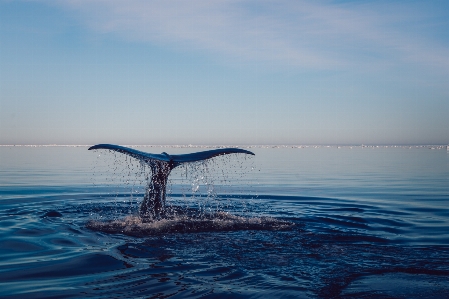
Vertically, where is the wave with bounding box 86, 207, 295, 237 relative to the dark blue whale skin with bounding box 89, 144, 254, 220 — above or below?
below

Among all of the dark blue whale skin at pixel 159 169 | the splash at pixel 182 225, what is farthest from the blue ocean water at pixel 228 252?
the dark blue whale skin at pixel 159 169

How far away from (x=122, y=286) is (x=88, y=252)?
1990 millimetres

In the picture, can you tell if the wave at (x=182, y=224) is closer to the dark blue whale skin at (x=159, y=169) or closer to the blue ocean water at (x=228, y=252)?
the blue ocean water at (x=228, y=252)

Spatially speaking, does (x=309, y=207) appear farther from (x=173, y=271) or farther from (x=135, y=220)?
Result: (x=173, y=271)

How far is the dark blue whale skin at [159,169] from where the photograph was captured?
1019 centimetres

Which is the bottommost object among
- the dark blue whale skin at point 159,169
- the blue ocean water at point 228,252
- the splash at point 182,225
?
the blue ocean water at point 228,252

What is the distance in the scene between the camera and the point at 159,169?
10797mm

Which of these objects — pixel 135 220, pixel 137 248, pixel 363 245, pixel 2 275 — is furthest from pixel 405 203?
pixel 2 275

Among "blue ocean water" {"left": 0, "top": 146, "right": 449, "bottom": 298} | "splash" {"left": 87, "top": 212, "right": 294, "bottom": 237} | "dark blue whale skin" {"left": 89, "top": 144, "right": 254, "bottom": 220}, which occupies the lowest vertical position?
"blue ocean water" {"left": 0, "top": 146, "right": 449, "bottom": 298}

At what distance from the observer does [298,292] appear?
5.70m

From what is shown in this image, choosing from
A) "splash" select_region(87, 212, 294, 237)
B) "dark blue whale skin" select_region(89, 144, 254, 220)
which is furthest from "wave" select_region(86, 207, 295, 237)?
"dark blue whale skin" select_region(89, 144, 254, 220)

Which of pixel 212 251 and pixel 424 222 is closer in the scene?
pixel 212 251

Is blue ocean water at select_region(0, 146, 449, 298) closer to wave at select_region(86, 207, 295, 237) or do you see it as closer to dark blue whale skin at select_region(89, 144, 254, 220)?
wave at select_region(86, 207, 295, 237)

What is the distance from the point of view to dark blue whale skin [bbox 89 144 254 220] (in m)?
10.2
